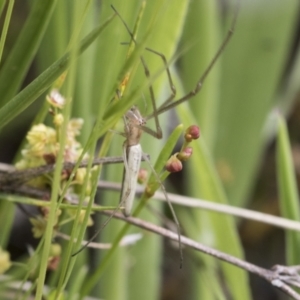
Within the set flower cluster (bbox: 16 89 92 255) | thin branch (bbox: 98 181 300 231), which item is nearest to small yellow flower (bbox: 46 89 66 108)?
flower cluster (bbox: 16 89 92 255)

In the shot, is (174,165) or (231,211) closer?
(174,165)

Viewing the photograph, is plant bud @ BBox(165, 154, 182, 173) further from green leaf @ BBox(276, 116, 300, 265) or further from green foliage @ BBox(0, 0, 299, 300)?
green leaf @ BBox(276, 116, 300, 265)

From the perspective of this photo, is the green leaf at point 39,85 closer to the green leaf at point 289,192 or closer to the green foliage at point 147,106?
the green foliage at point 147,106

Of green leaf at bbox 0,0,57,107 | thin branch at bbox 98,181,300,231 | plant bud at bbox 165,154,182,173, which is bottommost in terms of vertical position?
thin branch at bbox 98,181,300,231

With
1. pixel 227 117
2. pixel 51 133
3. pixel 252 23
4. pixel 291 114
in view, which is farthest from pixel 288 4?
pixel 51 133

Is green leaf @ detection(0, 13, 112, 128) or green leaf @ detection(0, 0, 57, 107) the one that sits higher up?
green leaf @ detection(0, 0, 57, 107)

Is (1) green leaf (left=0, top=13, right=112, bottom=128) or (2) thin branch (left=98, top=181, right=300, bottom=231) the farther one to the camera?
(2) thin branch (left=98, top=181, right=300, bottom=231)

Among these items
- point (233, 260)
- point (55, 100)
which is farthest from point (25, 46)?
point (233, 260)

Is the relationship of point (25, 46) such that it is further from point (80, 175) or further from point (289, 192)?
point (289, 192)

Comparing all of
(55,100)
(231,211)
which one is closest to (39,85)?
(55,100)

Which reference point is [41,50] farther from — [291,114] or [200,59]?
[291,114]

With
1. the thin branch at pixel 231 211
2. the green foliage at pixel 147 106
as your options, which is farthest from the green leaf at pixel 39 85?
the thin branch at pixel 231 211
